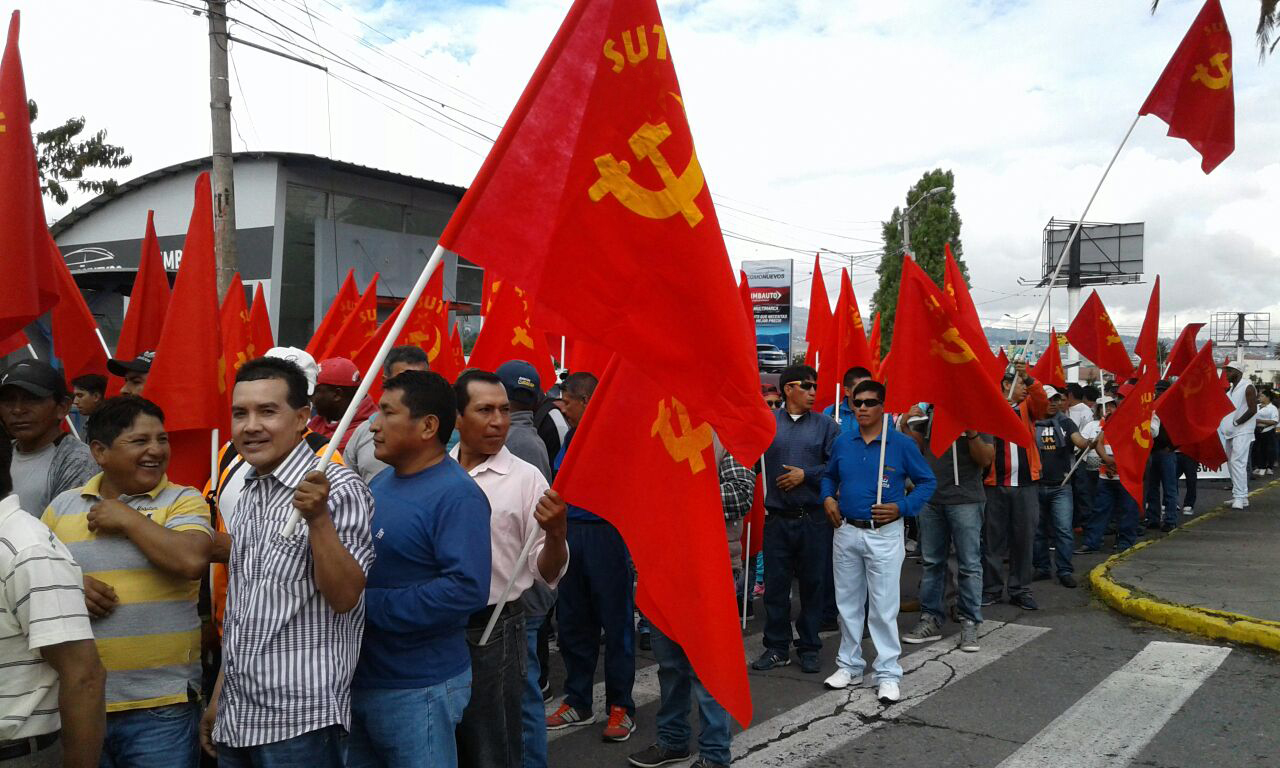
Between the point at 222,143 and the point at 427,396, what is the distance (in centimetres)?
952

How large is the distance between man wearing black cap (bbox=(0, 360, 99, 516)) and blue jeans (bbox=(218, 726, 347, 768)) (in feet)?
6.88

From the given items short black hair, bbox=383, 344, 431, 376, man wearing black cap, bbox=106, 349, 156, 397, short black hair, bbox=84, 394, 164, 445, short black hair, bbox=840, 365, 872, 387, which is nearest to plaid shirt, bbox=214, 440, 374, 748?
short black hair, bbox=84, 394, 164, 445

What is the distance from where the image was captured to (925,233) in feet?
170

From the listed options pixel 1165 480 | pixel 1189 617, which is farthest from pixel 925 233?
pixel 1189 617

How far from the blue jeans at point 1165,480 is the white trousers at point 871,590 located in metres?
8.52

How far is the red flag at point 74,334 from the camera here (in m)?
6.00

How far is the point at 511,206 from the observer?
112 inches

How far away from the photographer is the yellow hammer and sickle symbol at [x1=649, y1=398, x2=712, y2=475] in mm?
3514

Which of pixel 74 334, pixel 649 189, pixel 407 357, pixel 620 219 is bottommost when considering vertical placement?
pixel 407 357

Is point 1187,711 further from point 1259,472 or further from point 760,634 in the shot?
point 1259,472

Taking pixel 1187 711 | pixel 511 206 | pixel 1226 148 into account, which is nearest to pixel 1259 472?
pixel 1226 148

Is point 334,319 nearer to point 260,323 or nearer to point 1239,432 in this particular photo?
point 260,323

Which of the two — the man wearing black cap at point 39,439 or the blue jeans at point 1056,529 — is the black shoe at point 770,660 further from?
the man wearing black cap at point 39,439

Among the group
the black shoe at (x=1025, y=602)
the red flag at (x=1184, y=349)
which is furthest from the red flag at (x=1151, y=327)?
the black shoe at (x=1025, y=602)
